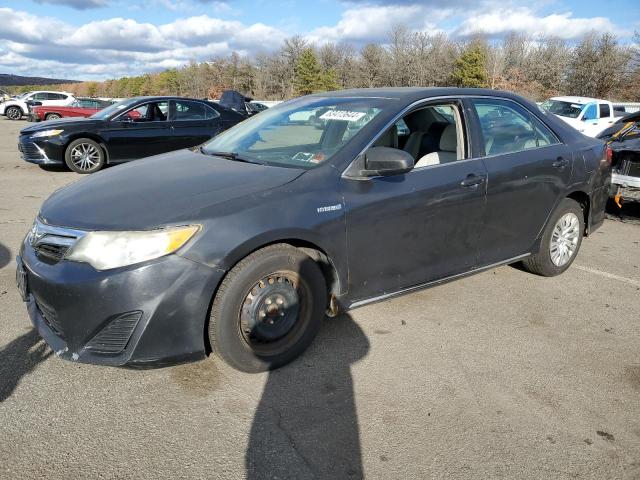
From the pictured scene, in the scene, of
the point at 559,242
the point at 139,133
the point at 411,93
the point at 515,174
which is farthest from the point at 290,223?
the point at 139,133

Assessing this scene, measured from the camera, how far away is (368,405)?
8.91ft

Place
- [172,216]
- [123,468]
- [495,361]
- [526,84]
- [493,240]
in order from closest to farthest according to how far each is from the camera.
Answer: [123,468] → [172,216] → [495,361] → [493,240] → [526,84]

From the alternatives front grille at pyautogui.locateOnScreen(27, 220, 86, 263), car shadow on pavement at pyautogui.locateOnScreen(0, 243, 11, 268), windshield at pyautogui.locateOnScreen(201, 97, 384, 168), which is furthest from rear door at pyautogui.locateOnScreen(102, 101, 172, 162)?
front grille at pyautogui.locateOnScreen(27, 220, 86, 263)

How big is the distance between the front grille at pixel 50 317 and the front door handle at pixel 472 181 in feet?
8.72

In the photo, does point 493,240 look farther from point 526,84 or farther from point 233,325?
point 526,84

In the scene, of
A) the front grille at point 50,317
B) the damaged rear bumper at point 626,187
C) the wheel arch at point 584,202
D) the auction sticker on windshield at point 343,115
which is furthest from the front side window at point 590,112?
the front grille at point 50,317

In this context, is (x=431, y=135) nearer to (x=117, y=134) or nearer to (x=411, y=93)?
(x=411, y=93)

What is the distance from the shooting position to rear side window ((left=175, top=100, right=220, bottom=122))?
10.2m

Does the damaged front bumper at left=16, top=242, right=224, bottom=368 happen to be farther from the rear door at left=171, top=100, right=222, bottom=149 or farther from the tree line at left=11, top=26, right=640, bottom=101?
the tree line at left=11, top=26, right=640, bottom=101

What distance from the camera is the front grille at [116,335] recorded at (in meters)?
2.50

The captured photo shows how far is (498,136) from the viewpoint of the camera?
13.0 feet

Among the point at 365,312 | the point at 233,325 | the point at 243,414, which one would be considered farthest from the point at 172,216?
the point at 365,312

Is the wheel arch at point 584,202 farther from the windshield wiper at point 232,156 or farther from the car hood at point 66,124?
the car hood at point 66,124

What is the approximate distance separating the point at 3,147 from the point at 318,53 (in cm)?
5719
